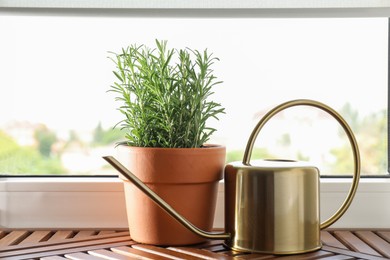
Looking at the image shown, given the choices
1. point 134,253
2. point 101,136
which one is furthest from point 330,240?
point 101,136

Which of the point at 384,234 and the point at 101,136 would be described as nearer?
the point at 384,234

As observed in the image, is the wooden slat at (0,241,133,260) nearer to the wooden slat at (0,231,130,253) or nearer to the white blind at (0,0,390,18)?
the wooden slat at (0,231,130,253)

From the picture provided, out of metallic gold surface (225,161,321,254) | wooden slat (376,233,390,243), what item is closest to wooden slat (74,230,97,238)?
metallic gold surface (225,161,321,254)

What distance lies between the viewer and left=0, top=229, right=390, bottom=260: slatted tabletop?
1.10 meters

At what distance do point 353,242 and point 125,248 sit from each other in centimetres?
45

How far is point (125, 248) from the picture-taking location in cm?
116

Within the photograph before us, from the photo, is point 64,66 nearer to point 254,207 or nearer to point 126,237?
A: point 126,237

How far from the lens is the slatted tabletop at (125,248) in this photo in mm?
1095

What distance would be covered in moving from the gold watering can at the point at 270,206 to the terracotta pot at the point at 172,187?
0.16 ft

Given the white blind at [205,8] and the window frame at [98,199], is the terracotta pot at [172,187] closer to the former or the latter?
the window frame at [98,199]

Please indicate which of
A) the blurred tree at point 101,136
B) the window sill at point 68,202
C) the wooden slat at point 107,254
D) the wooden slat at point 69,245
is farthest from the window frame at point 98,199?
the blurred tree at point 101,136

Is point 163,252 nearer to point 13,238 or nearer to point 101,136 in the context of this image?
point 13,238

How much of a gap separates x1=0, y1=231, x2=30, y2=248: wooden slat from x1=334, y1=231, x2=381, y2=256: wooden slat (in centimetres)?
65

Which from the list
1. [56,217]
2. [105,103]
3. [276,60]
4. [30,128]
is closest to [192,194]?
[56,217]
